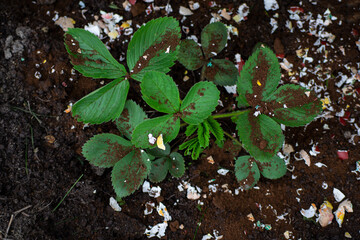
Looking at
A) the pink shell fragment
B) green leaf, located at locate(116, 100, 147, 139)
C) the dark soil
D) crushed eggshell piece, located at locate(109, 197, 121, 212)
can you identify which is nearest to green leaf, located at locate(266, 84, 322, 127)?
the dark soil

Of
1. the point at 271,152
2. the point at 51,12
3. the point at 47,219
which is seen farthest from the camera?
the point at 51,12

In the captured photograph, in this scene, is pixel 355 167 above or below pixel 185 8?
below

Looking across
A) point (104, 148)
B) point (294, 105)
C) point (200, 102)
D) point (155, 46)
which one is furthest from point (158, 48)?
point (294, 105)

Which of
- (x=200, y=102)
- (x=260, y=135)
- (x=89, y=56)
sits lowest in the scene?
(x=260, y=135)

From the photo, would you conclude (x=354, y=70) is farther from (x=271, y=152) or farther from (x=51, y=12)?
(x=51, y=12)

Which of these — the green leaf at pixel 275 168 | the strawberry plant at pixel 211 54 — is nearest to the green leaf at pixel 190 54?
the strawberry plant at pixel 211 54

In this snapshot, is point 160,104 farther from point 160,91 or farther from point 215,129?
point 215,129

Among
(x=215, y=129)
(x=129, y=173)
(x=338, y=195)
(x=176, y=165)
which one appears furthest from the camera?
(x=338, y=195)

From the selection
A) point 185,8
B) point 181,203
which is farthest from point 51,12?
point 181,203
